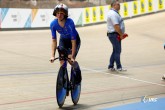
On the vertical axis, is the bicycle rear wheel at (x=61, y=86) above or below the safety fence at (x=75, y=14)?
above

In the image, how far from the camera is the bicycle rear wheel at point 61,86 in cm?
704

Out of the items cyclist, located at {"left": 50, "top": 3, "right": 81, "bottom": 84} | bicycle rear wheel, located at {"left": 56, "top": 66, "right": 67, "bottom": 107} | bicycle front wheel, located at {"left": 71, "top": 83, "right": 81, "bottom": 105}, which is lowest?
bicycle front wheel, located at {"left": 71, "top": 83, "right": 81, "bottom": 105}

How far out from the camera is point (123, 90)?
9.25 metres

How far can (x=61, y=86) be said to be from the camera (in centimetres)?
710

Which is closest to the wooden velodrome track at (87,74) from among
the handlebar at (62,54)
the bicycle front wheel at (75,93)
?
the bicycle front wheel at (75,93)

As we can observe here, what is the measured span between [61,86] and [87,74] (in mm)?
4327

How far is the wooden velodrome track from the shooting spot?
7.89 metres

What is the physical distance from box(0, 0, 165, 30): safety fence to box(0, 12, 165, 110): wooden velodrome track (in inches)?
105

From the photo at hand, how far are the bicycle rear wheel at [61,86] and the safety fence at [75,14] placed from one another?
17762 millimetres

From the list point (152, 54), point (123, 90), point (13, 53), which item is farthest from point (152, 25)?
point (123, 90)

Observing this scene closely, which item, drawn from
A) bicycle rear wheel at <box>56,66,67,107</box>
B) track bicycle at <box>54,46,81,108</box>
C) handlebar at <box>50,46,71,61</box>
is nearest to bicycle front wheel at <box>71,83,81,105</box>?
track bicycle at <box>54,46,81,108</box>

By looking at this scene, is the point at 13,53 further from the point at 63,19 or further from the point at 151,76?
the point at 63,19

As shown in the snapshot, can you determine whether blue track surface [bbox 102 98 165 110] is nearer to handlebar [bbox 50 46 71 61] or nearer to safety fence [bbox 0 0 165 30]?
handlebar [bbox 50 46 71 61]

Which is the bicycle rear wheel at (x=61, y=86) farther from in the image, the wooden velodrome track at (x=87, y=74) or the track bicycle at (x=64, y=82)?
the wooden velodrome track at (x=87, y=74)
